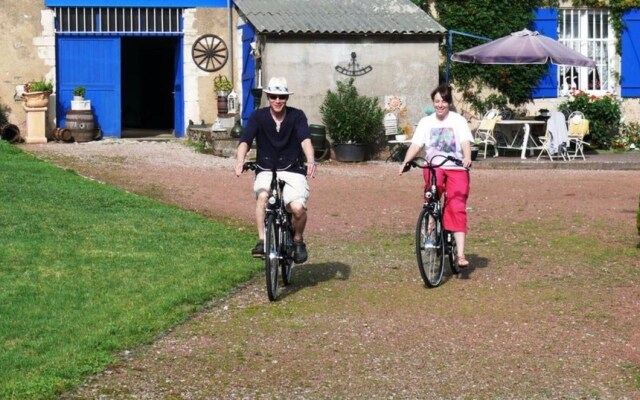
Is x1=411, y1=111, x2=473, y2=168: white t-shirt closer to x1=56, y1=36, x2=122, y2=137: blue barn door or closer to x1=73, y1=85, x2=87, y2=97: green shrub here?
x1=73, y1=85, x2=87, y2=97: green shrub

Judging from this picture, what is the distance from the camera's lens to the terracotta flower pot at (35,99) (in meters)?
21.9

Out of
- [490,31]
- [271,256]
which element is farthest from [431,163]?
[490,31]

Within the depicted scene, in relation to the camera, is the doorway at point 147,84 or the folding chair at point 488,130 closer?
the folding chair at point 488,130

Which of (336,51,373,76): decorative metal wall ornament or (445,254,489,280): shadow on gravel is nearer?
(445,254,489,280): shadow on gravel

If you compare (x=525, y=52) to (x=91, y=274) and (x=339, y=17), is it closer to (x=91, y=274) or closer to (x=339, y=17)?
(x=339, y=17)

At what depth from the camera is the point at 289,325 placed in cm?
785

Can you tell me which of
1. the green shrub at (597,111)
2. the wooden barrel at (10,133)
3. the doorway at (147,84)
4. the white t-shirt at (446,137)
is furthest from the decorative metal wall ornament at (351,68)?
the white t-shirt at (446,137)

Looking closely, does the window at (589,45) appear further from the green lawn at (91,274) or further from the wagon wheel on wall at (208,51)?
the green lawn at (91,274)

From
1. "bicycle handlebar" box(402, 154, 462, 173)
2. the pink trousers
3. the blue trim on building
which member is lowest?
the pink trousers

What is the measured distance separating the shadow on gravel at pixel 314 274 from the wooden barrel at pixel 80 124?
1302cm

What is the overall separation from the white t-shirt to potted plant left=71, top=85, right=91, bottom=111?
13985 mm

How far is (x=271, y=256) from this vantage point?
8.51 meters

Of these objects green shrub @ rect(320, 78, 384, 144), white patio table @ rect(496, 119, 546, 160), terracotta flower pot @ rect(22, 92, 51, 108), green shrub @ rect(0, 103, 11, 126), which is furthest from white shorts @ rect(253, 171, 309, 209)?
green shrub @ rect(0, 103, 11, 126)

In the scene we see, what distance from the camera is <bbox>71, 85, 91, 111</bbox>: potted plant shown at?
22.5 m
